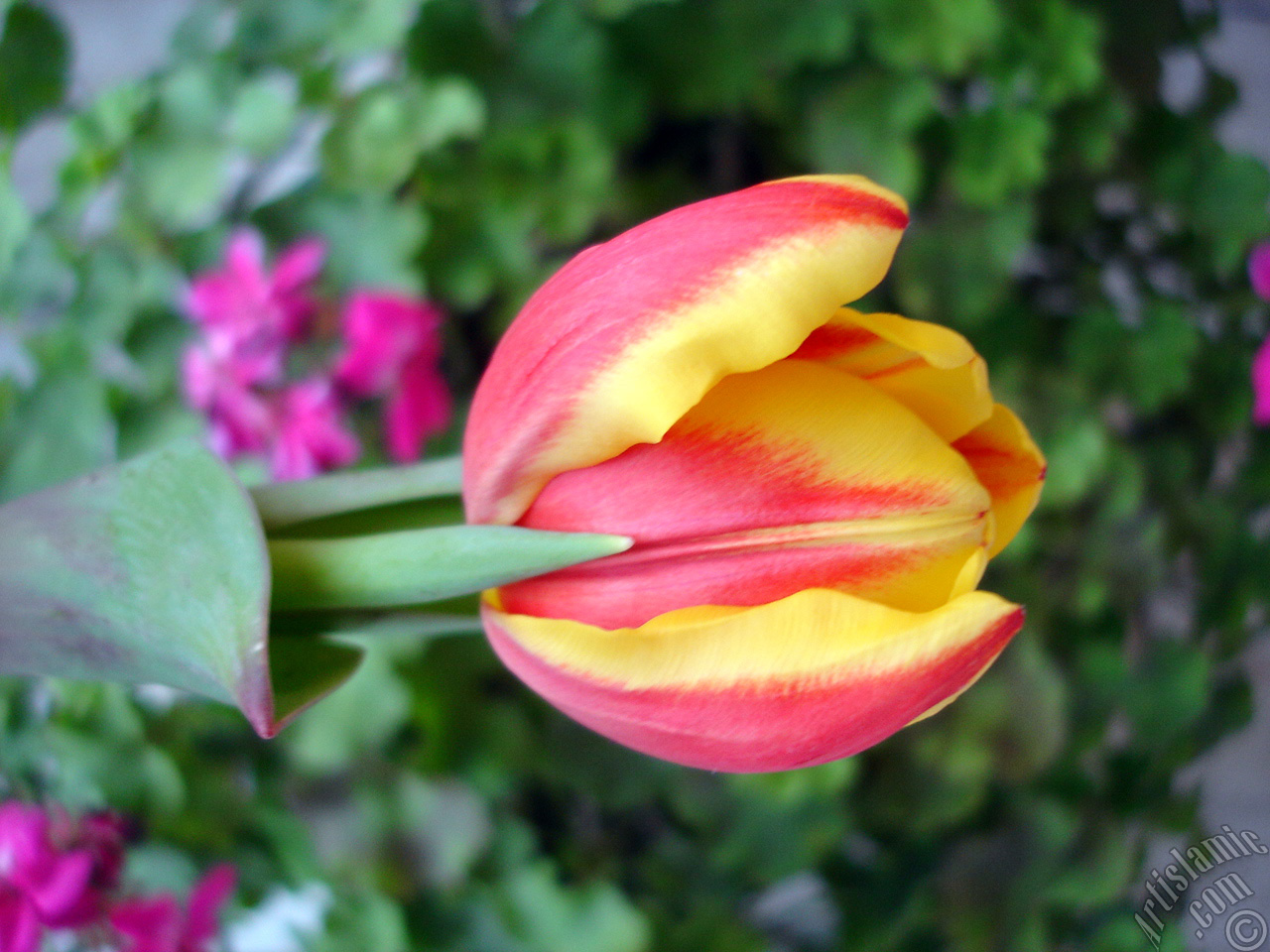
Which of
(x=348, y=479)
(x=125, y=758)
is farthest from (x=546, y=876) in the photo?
(x=348, y=479)

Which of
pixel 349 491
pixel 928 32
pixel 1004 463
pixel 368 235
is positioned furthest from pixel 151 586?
pixel 928 32

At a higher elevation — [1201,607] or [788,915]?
[1201,607]

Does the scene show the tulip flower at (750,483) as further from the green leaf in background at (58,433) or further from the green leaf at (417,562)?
the green leaf in background at (58,433)

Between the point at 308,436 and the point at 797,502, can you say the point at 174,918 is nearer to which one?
the point at 308,436

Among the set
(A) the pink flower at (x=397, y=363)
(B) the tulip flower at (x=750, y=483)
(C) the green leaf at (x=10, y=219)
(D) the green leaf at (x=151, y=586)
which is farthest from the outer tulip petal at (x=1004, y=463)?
(C) the green leaf at (x=10, y=219)

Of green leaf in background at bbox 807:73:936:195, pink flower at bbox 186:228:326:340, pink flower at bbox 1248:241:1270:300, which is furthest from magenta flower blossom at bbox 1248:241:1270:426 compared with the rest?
pink flower at bbox 186:228:326:340

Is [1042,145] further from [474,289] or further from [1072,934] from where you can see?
[1072,934]

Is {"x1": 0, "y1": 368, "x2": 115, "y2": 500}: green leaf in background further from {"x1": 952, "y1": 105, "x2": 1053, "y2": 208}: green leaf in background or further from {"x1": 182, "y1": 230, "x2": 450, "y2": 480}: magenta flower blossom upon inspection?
{"x1": 952, "y1": 105, "x2": 1053, "y2": 208}: green leaf in background
